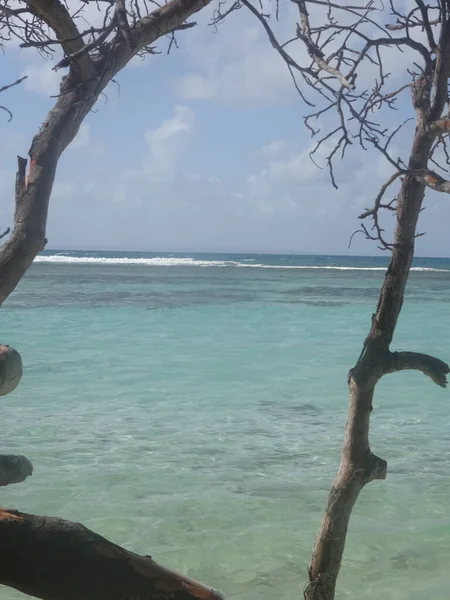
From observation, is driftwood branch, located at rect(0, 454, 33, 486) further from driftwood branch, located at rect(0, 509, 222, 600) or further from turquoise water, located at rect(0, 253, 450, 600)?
turquoise water, located at rect(0, 253, 450, 600)

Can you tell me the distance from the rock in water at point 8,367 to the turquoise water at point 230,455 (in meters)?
2.79

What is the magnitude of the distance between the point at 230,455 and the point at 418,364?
4.81 meters

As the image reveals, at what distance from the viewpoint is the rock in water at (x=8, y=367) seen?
165 centimetres

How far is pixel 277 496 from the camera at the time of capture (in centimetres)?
590

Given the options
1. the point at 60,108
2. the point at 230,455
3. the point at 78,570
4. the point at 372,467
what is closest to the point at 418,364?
the point at 372,467

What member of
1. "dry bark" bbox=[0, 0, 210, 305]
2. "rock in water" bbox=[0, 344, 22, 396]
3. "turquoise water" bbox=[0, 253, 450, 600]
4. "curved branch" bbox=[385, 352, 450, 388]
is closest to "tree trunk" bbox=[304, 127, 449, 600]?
"curved branch" bbox=[385, 352, 450, 388]

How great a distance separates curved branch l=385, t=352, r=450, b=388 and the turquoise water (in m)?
2.29

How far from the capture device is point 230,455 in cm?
705

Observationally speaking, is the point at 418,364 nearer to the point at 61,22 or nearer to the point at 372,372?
the point at 372,372

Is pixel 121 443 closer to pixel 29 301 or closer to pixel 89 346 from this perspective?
pixel 89 346

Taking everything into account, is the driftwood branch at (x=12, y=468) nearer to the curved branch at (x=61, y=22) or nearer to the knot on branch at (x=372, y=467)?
the curved branch at (x=61, y=22)

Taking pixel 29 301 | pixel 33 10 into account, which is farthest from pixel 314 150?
pixel 29 301

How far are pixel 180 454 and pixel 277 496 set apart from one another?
143cm

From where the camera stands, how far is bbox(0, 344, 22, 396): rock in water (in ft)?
5.40
